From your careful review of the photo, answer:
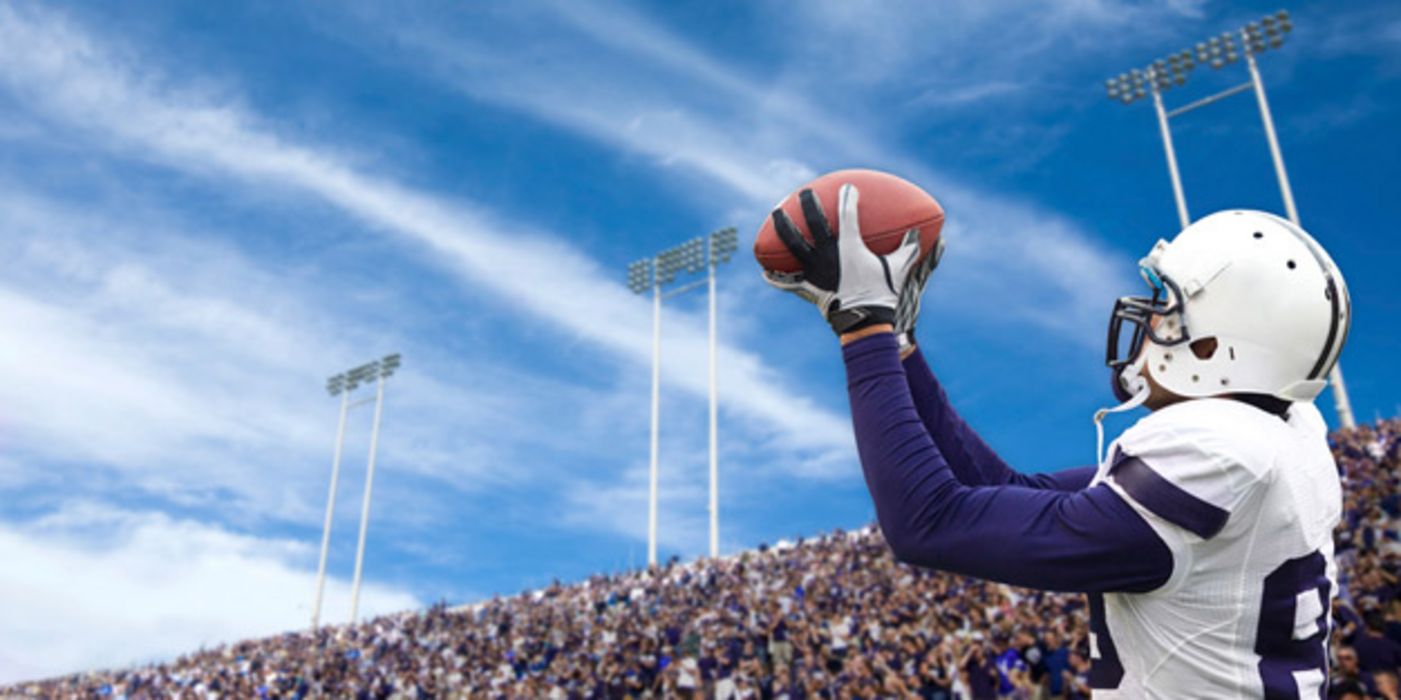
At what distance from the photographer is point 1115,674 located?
6.16 feet

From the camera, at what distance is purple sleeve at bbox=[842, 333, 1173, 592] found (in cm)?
168

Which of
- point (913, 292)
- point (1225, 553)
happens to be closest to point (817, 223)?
point (913, 292)

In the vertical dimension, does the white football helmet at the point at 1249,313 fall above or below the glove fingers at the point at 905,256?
below

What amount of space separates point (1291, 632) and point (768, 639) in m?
15.0

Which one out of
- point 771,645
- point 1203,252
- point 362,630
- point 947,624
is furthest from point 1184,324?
point 362,630

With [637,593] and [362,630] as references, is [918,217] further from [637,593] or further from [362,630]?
[362,630]

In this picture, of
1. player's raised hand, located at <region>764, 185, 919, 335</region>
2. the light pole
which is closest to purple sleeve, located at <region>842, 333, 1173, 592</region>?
player's raised hand, located at <region>764, 185, 919, 335</region>

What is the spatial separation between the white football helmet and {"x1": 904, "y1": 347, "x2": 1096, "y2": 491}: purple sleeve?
52 centimetres

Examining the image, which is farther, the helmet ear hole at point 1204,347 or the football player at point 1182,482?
the helmet ear hole at point 1204,347

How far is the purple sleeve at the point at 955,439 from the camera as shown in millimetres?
2361

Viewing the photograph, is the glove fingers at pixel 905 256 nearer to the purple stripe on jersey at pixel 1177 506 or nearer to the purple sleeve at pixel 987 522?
the purple sleeve at pixel 987 522

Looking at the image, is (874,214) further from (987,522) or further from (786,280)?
(987,522)

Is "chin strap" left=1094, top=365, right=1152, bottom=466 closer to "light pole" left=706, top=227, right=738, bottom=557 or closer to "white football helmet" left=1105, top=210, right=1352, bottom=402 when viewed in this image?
"white football helmet" left=1105, top=210, right=1352, bottom=402

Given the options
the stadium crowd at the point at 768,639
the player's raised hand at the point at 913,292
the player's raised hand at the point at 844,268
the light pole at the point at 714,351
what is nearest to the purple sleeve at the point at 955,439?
the player's raised hand at the point at 913,292
